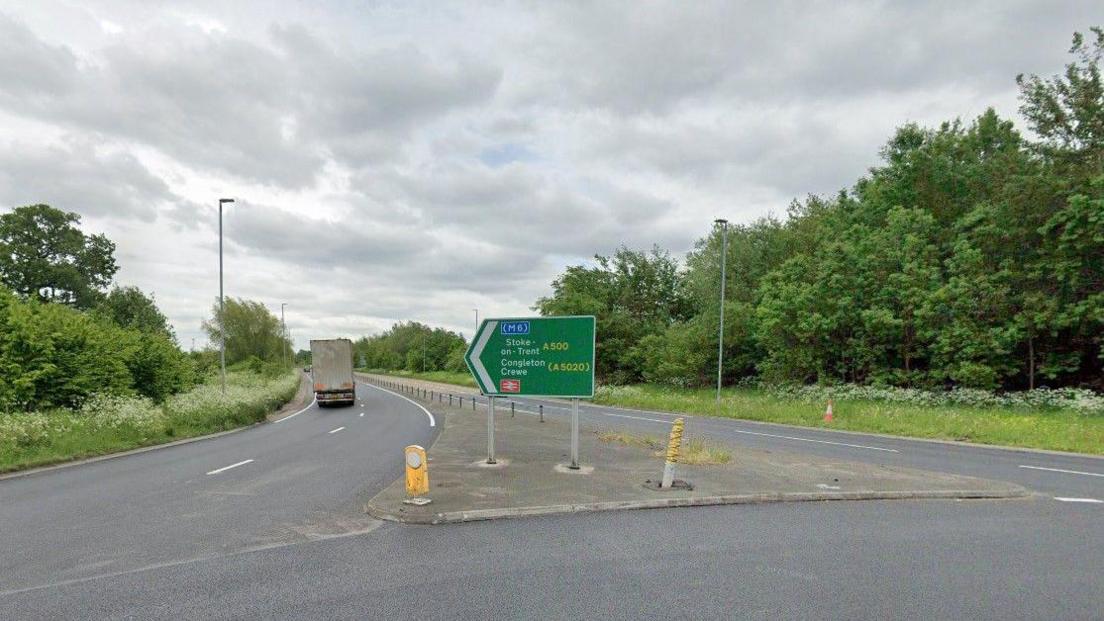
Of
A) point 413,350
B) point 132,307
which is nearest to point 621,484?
point 132,307

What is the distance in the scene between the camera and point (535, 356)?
10.9 metres

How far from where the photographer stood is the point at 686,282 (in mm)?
53969

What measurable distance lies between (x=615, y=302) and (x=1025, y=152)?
32734 mm

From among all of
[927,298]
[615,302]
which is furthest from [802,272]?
[615,302]

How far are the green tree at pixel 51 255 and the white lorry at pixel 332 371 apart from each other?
32819 mm

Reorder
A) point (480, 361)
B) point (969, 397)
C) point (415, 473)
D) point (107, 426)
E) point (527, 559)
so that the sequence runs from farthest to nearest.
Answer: point (969, 397) → point (107, 426) → point (480, 361) → point (415, 473) → point (527, 559)

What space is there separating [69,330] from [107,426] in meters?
5.70

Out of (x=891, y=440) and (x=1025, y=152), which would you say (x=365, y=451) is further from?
(x=1025, y=152)

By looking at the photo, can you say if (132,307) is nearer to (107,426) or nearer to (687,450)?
(107,426)

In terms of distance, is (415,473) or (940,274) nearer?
(415,473)

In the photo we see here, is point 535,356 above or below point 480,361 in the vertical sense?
above

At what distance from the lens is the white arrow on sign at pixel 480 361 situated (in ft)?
36.0

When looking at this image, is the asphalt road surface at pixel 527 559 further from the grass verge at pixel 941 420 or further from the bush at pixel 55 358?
the grass verge at pixel 941 420

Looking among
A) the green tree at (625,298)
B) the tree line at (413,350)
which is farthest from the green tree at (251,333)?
the green tree at (625,298)
